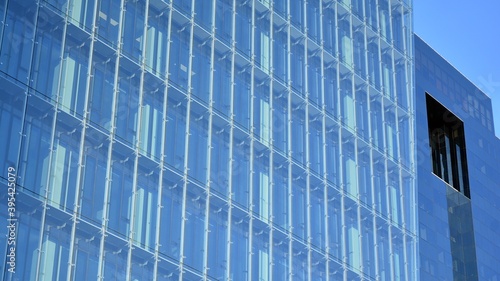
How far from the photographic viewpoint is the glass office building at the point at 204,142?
3338cm

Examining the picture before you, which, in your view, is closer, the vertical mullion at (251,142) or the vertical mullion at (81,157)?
the vertical mullion at (81,157)

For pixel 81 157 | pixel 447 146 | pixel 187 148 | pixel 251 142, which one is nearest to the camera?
pixel 81 157

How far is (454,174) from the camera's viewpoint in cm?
6181

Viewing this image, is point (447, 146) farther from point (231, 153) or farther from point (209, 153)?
point (209, 153)

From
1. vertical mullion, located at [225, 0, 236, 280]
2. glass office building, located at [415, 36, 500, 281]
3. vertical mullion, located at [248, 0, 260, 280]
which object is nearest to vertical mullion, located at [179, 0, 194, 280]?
vertical mullion, located at [225, 0, 236, 280]

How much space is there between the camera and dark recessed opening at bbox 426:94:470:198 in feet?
201

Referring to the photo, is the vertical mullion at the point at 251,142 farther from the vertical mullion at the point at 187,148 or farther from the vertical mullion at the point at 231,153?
the vertical mullion at the point at 187,148

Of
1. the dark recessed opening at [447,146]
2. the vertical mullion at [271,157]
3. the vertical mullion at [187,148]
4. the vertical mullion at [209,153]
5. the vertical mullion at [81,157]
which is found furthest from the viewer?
the dark recessed opening at [447,146]

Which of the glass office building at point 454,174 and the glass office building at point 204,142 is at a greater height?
the glass office building at point 454,174

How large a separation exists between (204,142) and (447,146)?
27017 millimetres

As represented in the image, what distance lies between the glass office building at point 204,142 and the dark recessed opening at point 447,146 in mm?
8555

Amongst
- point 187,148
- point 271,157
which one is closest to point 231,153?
point 187,148

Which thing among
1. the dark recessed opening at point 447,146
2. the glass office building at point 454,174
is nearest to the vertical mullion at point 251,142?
the glass office building at point 454,174

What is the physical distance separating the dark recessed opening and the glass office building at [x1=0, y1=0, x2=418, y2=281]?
8.55 m
